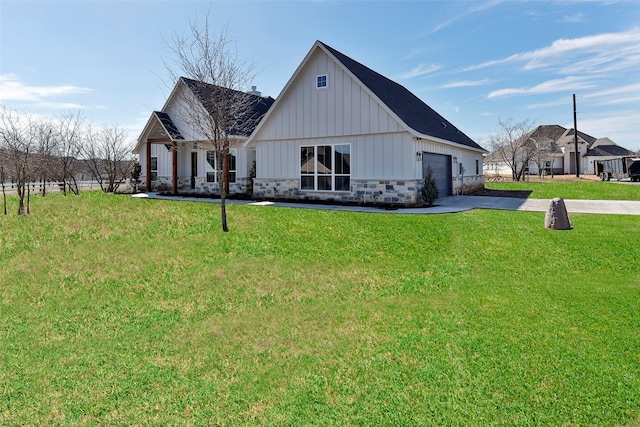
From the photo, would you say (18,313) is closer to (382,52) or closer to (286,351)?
(286,351)

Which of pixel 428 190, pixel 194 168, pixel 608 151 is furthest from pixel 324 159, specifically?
pixel 608 151

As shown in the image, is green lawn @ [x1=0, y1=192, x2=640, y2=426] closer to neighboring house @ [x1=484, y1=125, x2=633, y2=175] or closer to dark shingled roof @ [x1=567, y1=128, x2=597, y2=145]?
neighboring house @ [x1=484, y1=125, x2=633, y2=175]

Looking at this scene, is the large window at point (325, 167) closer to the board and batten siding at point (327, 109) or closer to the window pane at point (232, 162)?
the board and batten siding at point (327, 109)

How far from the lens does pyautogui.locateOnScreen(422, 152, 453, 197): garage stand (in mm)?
16986

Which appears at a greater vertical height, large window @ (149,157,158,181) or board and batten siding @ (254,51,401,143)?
board and batten siding @ (254,51,401,143)

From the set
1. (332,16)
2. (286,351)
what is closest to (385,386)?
(286,351)

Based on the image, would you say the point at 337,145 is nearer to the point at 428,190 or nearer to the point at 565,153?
the point at 428,190

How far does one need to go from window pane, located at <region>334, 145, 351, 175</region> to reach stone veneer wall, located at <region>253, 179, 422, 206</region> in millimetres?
676

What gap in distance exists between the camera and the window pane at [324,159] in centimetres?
1681

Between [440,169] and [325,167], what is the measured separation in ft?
21.4

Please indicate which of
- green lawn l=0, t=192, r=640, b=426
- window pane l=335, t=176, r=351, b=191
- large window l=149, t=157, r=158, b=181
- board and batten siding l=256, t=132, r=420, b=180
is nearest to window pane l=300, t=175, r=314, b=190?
board and batten siding l=256, t=132, r=420, b=180

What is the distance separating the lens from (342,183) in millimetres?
16500

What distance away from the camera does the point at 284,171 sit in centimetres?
1816

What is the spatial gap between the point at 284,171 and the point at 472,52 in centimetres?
1192
